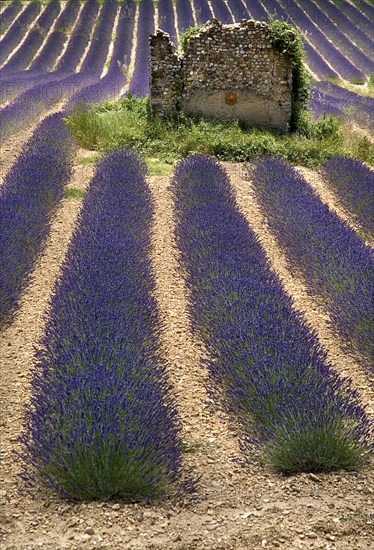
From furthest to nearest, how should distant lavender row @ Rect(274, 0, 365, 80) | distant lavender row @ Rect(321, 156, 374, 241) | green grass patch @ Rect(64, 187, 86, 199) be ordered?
1. distant lavender row @ Rect(274, 0, 365, 80)
2. green grass patch @ Rect(64, 187, 86, 199)
3. distant lavender row @ Rect(321, 156, 374, 241)

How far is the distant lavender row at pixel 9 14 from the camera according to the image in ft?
78.9

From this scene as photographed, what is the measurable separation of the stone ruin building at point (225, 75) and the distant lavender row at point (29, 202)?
204 cm

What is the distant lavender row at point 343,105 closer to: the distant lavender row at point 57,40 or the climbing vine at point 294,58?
the climbing vine at point 294,58

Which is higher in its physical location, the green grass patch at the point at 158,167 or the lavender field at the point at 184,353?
the lavender field at the point at 184,353

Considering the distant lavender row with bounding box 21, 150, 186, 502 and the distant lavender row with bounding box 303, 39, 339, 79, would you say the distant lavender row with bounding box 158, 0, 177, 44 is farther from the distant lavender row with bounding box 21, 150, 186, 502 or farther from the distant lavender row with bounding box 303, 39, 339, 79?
the distant lavender row with bounding box 21, 150, 186, 502

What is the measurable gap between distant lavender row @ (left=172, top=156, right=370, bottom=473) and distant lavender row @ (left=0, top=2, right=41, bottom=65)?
57.2 feet

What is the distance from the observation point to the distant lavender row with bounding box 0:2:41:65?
70.2 feet

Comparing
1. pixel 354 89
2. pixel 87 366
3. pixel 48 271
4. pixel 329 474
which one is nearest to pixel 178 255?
pixel 48 271

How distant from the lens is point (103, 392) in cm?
308

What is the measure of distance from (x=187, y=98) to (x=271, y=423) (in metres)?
8.64

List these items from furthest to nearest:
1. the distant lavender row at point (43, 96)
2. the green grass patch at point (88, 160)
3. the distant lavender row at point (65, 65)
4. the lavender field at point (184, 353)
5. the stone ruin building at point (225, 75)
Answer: the distant lavender row at point (65, 65) → the distant lavender row at point (43, 96) → the stone ruin building at point (225, 75) → the green grass patch at point (88, 160) → the lavender field at point (184, 353)

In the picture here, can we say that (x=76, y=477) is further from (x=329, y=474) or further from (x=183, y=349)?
(x=183, y=349)

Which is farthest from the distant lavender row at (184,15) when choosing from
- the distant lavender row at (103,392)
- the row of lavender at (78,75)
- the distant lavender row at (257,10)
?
the distant lavender row at (103,392)

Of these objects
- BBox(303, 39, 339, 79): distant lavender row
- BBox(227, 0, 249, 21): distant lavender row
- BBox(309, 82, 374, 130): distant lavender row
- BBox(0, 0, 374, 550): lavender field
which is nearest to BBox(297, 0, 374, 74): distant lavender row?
BBox(303, 39, 339, 79): distant lavender row
